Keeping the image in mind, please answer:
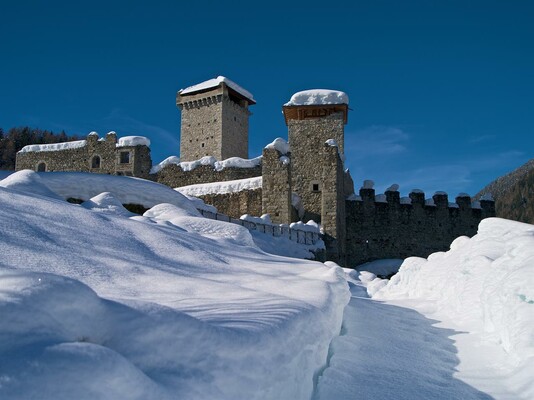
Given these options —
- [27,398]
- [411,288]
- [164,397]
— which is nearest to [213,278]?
[164,397]

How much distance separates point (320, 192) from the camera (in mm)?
18609

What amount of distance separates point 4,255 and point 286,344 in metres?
2.23

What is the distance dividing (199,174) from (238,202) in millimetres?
4982

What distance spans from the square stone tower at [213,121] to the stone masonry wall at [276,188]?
13194mm

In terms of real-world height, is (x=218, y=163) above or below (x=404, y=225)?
above

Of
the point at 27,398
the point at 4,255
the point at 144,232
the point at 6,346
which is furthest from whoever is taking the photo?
the point at 144,232

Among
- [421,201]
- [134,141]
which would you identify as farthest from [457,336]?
[134,141]

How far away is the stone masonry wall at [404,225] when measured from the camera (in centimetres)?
2077

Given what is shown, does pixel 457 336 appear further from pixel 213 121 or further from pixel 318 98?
pixel 213 121

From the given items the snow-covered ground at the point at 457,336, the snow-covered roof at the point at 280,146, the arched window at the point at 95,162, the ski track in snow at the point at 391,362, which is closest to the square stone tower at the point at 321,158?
the snow-covered roof at the point at 280,146

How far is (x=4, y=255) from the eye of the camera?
3578 millimetres

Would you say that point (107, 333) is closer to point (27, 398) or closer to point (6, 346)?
point (6, 346)

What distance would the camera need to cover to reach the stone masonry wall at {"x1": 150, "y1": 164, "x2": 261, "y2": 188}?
22.9m

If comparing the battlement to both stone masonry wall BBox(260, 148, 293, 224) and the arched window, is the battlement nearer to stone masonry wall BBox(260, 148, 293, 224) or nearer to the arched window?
stone masonry wall BBox(260, 148, 293, 224)
